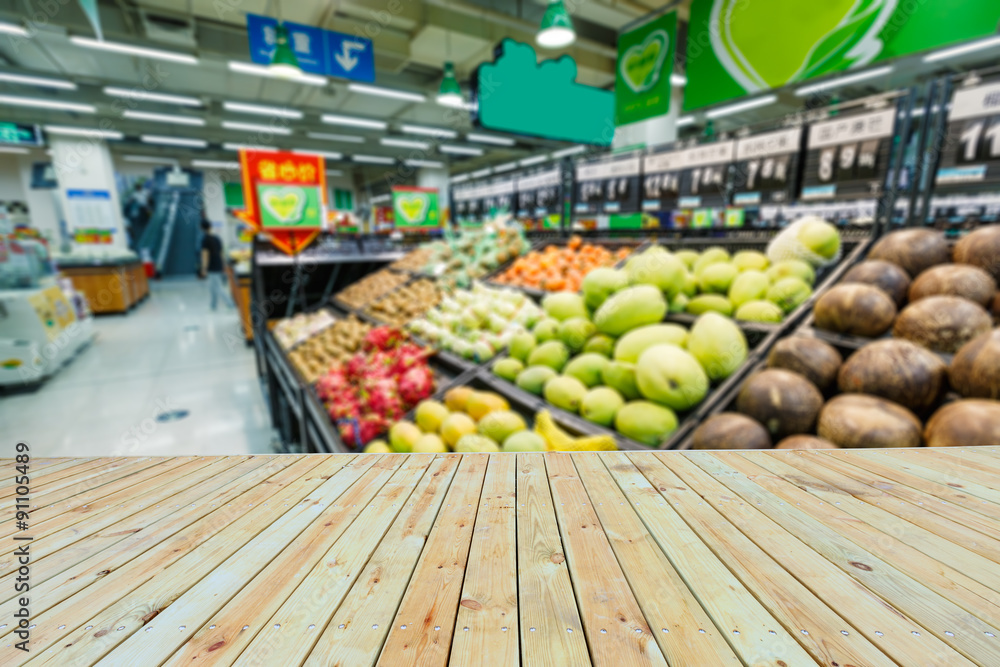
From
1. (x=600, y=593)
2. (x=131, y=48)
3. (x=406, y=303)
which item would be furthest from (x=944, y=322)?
(x=131, y=48)

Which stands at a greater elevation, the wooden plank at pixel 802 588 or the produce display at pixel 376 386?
the wooden plank at pixel 802 588

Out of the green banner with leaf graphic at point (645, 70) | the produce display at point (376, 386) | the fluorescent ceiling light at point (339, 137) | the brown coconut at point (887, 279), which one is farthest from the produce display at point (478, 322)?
the fluorescent ceiling light at point (339, 137)

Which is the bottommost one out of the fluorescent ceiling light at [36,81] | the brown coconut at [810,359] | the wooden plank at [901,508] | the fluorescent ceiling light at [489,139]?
the wooden plank at [901,508]

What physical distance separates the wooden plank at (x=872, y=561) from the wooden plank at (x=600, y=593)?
447 mm

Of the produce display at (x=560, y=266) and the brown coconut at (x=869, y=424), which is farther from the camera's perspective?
the produce display at (x=560, y=266)

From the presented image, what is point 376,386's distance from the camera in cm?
250

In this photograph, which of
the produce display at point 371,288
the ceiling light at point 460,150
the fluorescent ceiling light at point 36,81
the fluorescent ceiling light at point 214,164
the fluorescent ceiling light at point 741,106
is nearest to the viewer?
the produce display at point 371,288

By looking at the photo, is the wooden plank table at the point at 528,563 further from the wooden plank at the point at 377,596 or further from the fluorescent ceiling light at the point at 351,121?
the fluorescent ceiling light at the point at 351,121

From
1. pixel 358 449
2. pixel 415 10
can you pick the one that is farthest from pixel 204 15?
pixel 358 449

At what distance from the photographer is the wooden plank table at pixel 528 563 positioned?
30.4 inches

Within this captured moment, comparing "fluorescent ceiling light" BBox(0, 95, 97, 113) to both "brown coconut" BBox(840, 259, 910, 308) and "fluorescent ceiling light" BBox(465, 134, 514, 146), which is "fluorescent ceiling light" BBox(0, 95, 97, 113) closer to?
"fluorescent ceiling light" BBox(465, 134, 514, 146)

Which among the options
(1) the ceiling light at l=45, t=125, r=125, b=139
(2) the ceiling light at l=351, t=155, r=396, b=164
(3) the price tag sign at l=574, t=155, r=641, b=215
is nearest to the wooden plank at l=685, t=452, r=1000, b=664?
(3) the price tag sign at l=574, t=155, r=641, b=215

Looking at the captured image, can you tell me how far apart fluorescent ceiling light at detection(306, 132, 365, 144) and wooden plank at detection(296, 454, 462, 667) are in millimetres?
15391

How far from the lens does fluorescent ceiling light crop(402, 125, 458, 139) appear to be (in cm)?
1246
